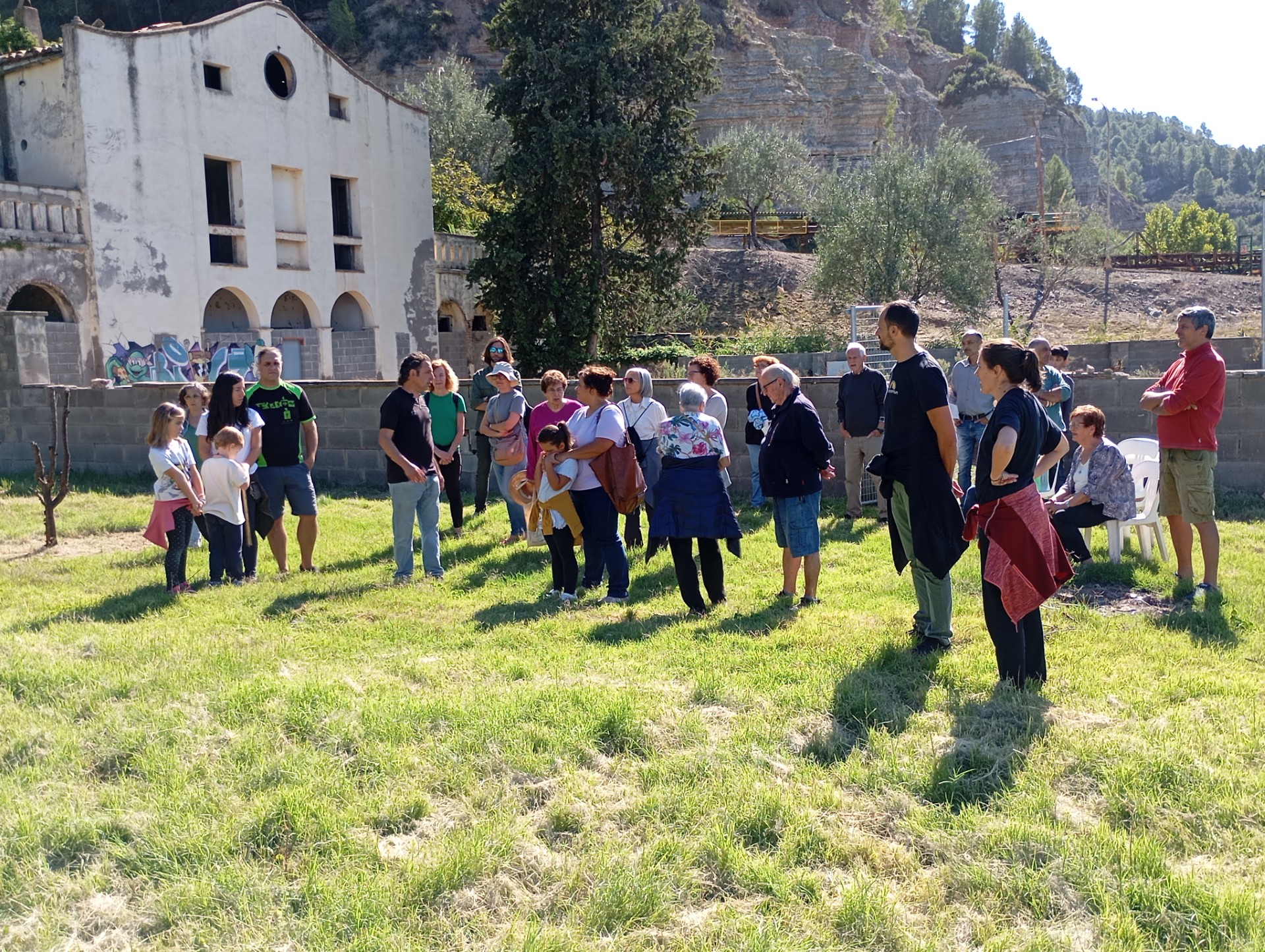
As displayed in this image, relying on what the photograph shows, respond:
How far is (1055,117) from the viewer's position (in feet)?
315

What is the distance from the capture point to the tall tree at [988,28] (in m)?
118

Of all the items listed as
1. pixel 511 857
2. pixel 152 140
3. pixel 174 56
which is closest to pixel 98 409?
pixel 152 140

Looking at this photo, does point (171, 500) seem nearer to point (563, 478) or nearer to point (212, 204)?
point (563, 478)

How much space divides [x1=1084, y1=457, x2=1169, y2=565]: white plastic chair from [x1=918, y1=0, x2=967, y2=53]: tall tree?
401ft

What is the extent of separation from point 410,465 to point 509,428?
180 centimetres

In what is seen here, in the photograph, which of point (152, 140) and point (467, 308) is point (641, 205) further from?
point (152, 140)

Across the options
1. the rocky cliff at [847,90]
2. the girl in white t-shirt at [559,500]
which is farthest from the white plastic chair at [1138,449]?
the rocky cliff at [847,90]

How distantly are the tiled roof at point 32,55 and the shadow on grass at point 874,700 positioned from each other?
77.5 feet

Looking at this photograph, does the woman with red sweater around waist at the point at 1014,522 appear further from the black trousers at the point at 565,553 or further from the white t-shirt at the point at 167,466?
the white t-shirt at the point at 167,466

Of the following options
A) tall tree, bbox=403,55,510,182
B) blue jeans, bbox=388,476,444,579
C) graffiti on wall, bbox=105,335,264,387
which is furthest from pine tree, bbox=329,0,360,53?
blue jeans, bbox=388,476,444,579

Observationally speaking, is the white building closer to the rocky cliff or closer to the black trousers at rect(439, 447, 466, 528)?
the black trousers at rect(439, 447, 466, 528)

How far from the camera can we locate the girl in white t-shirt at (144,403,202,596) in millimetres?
8281

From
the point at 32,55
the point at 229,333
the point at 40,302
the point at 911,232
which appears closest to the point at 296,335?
the point at 229,333

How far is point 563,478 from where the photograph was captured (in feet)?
25.4
